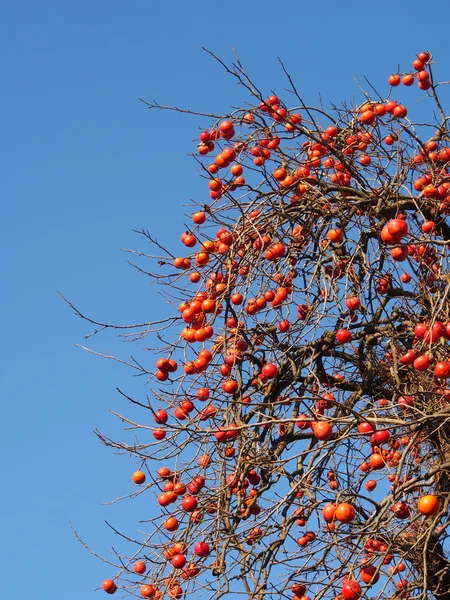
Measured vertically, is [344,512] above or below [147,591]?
below

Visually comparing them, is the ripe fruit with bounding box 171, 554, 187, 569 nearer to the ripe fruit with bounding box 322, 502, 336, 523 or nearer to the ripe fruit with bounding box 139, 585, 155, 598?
the ripe fruit with bounding box 139, 585, 155, 598

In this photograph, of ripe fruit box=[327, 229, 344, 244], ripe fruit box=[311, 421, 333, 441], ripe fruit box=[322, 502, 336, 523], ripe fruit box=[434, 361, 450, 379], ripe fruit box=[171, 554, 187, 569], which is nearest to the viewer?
ripe fruit box=[311, 421, 333, 441]

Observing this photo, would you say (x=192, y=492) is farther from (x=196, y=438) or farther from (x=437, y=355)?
(x=437, y=355)

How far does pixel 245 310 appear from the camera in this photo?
4.47 meters

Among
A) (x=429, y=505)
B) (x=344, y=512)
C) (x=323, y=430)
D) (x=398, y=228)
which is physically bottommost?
(x=429, y=505)

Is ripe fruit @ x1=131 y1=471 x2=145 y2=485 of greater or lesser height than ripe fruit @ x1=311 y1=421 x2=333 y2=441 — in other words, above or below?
above

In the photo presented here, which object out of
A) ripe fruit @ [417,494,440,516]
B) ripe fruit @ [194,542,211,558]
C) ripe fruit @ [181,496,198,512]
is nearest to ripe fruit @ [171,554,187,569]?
ripe fruit @ [194,542,211,558]

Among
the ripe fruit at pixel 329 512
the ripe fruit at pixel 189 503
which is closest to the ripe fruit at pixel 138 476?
the ripe fruit at pixel 189 503

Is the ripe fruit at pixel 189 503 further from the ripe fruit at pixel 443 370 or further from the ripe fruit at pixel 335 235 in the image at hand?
the ripe fruit at pixel 335 235

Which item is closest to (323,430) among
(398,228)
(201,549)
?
(398,228)

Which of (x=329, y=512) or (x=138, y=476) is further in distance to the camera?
(x=138, y=476)

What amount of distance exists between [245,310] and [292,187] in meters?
0.69

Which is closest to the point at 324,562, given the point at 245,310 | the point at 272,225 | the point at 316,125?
the point at 245,310

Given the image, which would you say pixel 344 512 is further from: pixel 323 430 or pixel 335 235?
pixel 335 235
